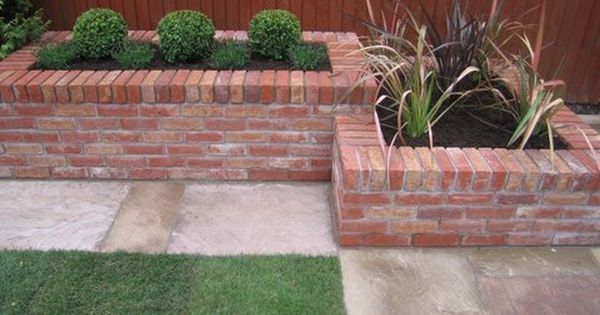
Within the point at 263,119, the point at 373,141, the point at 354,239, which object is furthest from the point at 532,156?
the point at 263,119

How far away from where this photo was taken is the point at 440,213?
2377 millimetres

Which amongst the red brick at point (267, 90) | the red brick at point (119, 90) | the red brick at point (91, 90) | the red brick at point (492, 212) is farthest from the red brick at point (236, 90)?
the red brick at point (492, 212)

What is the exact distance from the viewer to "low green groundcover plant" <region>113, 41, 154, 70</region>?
2.95m

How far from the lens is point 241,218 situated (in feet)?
8.61

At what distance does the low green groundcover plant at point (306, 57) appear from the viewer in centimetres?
A: 296

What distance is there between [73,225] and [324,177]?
54.1 inches

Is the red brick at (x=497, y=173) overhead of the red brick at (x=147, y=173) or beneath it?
overhead

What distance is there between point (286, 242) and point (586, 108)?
9.78 feet

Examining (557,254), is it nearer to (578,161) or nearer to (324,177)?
(578,161)

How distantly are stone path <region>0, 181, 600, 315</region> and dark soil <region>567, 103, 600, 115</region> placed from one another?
1.98 metres

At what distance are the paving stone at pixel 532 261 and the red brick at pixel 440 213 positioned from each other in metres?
0.22

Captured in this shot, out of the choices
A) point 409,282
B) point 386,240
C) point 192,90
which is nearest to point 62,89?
point 192,90

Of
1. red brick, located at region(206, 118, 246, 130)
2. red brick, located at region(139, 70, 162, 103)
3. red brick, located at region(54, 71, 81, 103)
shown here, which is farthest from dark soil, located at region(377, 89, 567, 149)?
red brick, located at region(54, 71, 81, 103)

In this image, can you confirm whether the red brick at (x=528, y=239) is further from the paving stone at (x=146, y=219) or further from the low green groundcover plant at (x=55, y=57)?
the low green groundcover plant at (x=55, y=57)
